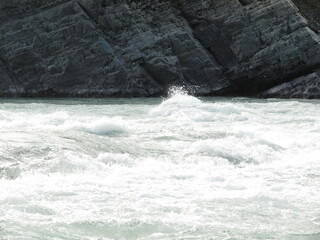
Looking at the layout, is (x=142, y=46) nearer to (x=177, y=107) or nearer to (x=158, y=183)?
(x=177, y=107)

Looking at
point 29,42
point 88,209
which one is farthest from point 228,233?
point 29,42

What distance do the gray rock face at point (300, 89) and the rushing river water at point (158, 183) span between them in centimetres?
1599

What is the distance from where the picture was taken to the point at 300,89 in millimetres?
35469

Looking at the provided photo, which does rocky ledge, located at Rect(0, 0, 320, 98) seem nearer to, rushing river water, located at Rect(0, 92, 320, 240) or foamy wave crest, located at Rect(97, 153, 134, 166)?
rushing river water, located at Rect(0, 92, 320, 240)

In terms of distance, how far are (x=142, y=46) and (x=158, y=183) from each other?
2670cm

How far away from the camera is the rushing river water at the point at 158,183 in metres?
8.91

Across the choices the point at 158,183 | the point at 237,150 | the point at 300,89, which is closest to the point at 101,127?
the point at 237,150

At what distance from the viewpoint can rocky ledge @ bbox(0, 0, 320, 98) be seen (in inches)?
1463

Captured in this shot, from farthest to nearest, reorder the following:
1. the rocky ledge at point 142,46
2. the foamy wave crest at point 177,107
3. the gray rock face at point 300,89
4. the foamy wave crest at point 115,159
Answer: the rocky ledge at point 142,46 < the gray rock face at point 300,89 < the foamy wave crest at point 177,107 < the foamy wave crest at point 115,159

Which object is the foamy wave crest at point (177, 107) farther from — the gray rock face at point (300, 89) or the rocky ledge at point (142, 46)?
the rocky ledge at point (142, 46)

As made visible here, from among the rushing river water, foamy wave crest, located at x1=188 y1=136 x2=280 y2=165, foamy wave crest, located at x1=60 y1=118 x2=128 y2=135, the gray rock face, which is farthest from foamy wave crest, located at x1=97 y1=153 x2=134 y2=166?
the gray rock face

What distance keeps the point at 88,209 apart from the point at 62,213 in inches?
17.8

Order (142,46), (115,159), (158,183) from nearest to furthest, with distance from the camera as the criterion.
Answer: (158,183) → (115,159) → (142,46)

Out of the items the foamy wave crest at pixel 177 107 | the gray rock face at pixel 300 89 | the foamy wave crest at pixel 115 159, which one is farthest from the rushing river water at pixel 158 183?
the gray rock face at pixel 300 89
